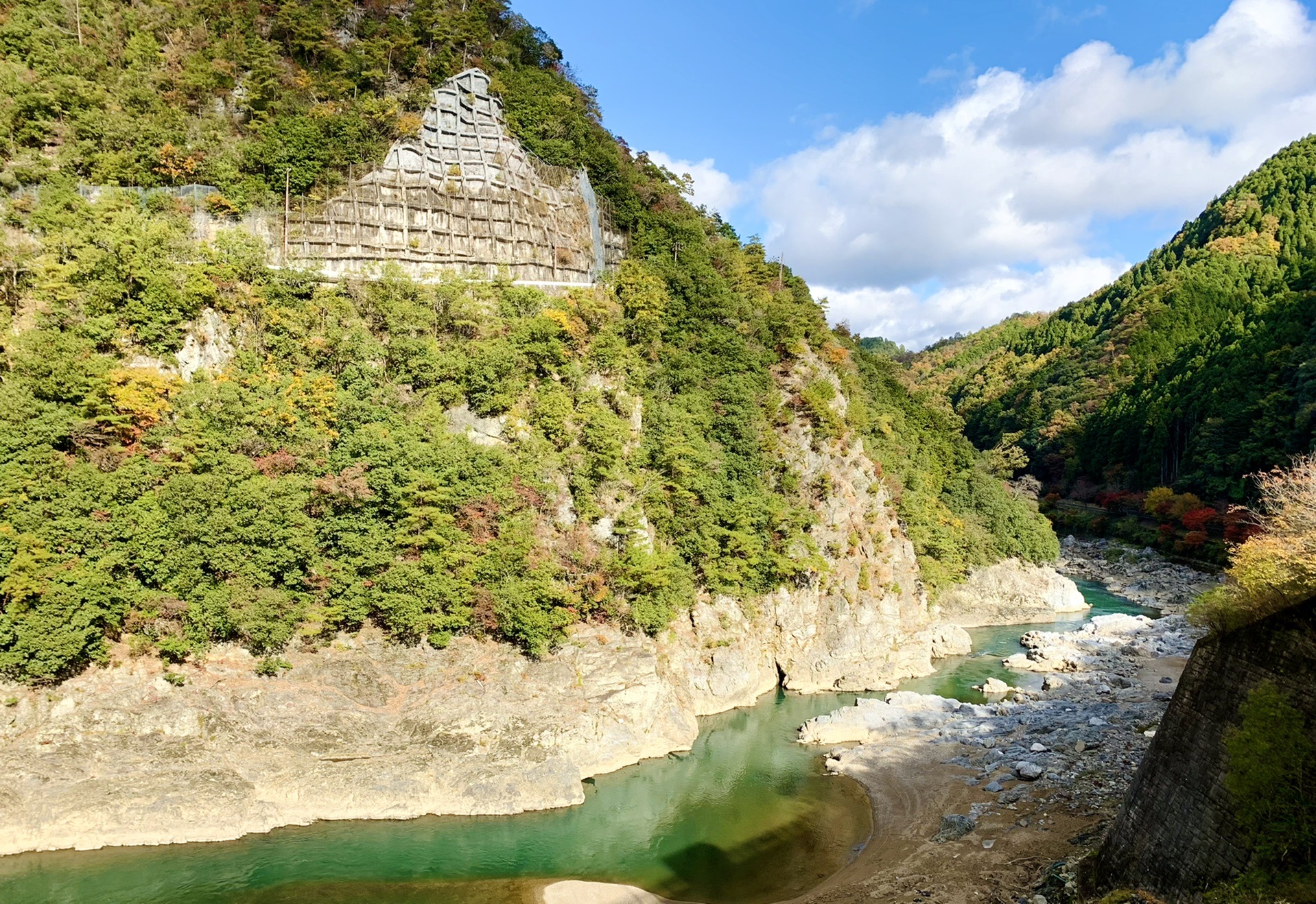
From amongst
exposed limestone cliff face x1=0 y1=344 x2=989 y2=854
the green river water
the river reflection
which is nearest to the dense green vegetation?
exposed limestone cliff face x1=0 y1=344 x2=989 y2=854

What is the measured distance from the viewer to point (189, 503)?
22078mm

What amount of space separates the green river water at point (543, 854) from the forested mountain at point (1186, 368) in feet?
178

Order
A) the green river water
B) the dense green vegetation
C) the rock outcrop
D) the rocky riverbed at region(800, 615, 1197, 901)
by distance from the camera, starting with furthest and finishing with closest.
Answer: the dense green vegetation < the rock outcrop < the rocky riverbed at region(800, 615, 1197, 901) < the green river water

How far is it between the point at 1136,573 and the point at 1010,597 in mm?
17798

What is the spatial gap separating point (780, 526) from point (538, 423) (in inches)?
509

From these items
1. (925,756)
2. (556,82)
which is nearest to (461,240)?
(556,82)

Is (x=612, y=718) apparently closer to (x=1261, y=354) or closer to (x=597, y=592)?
(x=597, y=592)

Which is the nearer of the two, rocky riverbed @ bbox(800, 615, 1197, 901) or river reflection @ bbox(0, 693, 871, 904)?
river reflection @ bbox(0, 693, 871, 904)

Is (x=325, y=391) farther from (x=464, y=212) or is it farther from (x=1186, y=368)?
(x=1186, y=368)

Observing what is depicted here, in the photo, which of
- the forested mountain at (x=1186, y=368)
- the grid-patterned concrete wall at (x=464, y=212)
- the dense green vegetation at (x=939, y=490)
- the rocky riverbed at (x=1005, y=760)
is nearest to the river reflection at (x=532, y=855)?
the rocky riverbed at (x=1005, y=760)

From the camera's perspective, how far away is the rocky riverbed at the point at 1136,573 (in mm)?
Answer: 49781

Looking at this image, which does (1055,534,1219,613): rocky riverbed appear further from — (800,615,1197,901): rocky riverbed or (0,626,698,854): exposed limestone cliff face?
(0,626,698,854): exposed limestone cliff face

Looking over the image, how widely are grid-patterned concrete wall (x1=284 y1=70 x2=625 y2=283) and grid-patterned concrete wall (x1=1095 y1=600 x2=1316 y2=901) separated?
31.7 m

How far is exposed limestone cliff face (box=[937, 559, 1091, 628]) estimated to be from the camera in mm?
46125
